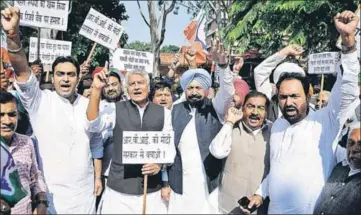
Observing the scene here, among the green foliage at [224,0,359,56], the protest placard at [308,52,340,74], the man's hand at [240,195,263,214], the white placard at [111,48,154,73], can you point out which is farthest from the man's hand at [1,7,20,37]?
the green foliage at [224,0,359,56]

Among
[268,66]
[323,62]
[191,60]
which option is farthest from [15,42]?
[323,62]

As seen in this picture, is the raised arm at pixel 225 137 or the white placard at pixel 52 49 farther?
the white placard at pixel 52 49

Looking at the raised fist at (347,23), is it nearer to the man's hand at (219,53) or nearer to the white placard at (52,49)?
the man's hand at (219,53)

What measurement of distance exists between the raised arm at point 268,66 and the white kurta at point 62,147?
1.85 meters

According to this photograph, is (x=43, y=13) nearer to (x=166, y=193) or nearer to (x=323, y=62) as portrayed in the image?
(x=166, y=193)

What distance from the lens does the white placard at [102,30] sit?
7227mm

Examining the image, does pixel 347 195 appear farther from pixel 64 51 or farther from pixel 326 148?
pixel 64 51

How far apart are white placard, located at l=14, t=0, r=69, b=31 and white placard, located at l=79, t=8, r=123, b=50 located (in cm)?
75

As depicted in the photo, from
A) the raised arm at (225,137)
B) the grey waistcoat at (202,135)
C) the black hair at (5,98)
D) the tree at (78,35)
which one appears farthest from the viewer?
the tree at (78,35)

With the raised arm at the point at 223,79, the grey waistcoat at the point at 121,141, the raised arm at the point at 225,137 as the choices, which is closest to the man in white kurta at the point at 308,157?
the raised arm at the point at 225,137

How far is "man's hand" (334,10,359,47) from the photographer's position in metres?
3.39

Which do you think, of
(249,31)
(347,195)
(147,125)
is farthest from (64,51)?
(249,31)

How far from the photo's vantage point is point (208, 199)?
4723 millimetres

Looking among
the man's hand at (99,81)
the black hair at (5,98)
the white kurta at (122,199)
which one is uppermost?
the man's hand at (99,81)
